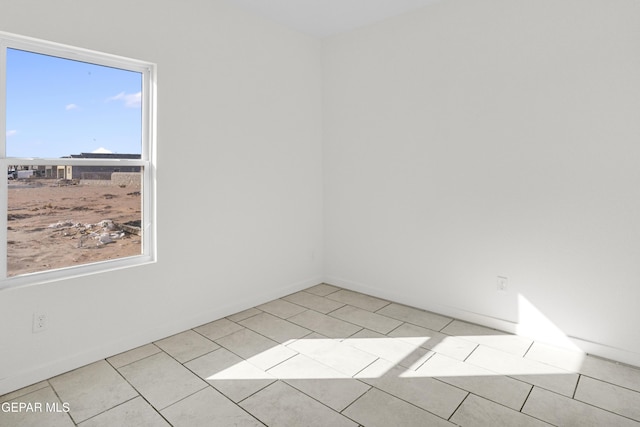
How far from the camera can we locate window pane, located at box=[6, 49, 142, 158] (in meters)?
2.28

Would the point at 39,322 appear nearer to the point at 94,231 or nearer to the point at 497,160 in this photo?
the point at 94,231

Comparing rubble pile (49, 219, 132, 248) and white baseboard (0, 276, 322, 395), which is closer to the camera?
white baseboard (0, 276, 322, 395)

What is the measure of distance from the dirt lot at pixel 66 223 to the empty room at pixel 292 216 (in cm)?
1

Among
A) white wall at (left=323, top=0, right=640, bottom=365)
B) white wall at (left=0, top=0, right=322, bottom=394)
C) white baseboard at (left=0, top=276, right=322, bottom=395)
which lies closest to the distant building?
white wall at (left=0, top=0, right=322, bottom=394)

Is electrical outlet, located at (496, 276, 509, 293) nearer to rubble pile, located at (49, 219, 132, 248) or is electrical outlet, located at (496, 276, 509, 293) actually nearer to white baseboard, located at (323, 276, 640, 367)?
white baseboard, located at (323, 276, 640, 367)

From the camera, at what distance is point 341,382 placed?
90.6 inches

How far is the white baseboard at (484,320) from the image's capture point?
253 centimetres

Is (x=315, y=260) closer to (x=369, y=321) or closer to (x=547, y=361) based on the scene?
(x=369, y=321)

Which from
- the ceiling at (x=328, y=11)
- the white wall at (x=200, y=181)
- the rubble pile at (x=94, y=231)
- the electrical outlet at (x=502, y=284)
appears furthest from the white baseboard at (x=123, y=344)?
the ceiling at (x=328, y=11)

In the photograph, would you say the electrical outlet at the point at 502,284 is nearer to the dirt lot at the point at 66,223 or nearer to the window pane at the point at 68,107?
the dirt lot at the point at 66,223

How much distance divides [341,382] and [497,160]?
2.06 m

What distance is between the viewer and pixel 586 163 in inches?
102

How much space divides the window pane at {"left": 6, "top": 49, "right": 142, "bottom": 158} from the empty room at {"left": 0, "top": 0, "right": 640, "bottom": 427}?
0.01 meters

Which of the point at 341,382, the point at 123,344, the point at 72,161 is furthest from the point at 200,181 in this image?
the point at 341,382
